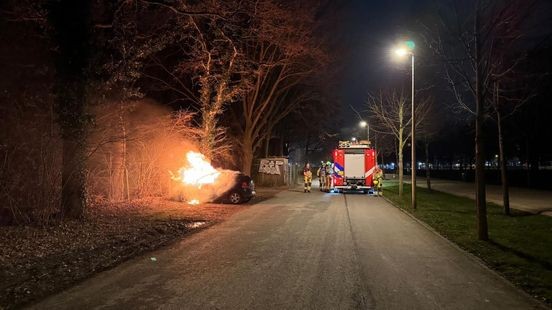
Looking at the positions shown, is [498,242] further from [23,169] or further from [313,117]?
[313,117]

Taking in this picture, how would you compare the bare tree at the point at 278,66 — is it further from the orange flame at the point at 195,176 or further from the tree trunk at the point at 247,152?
the orange flame at the point at 195,176

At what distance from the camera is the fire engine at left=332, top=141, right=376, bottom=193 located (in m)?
28.8

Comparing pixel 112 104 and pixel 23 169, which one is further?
pixel 112 104

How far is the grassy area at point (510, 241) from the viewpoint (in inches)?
313

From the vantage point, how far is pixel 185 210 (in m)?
17.9

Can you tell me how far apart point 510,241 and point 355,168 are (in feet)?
56.9

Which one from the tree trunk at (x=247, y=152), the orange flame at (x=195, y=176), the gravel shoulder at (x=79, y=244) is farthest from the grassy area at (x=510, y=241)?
the tree trunk at (x=247, y=152)

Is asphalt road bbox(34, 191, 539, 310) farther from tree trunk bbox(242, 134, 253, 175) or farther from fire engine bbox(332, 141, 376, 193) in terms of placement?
tree trunk bbox(242, 134, 253, 175)

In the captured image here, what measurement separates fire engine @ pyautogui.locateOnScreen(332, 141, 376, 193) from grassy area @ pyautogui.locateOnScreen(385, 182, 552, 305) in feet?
29.9

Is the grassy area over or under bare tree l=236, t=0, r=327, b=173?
under

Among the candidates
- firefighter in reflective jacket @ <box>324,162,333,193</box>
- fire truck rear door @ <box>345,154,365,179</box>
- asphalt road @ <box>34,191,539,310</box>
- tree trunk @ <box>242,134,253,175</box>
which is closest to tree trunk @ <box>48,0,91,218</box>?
asphalt road @ <box>34,191,539,310</box>

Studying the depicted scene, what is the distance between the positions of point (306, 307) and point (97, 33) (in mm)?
11149

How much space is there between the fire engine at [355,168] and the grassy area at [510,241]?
9109 mm

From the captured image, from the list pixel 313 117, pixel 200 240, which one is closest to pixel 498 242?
pixel 200 240
